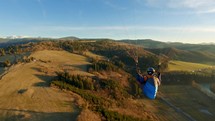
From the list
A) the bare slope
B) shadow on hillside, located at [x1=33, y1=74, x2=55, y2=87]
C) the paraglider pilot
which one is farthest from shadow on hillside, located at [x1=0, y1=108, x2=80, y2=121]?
the paraglider pilot

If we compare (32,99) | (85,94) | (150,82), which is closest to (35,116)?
(32,99)

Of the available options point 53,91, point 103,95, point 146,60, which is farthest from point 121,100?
point 146,60

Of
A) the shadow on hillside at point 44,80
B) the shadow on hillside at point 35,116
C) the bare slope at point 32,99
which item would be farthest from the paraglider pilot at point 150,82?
the shadow on hillside at point 44,80

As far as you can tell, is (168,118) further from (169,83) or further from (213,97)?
(169,83)

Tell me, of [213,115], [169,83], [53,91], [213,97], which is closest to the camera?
[53,91]

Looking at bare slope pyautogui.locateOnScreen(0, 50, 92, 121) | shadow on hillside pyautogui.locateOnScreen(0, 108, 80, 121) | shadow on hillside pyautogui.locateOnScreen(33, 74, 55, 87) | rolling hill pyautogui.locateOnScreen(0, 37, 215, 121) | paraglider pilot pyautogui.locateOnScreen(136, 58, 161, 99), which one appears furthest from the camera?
shadow on hillside pyautogui.locateOnScreen(33, 74, 55, 87)

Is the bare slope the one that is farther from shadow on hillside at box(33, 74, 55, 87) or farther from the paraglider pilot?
the paraglider pilot

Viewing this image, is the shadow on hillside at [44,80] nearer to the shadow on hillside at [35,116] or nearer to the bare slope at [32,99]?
the bare slope at [32,99]
